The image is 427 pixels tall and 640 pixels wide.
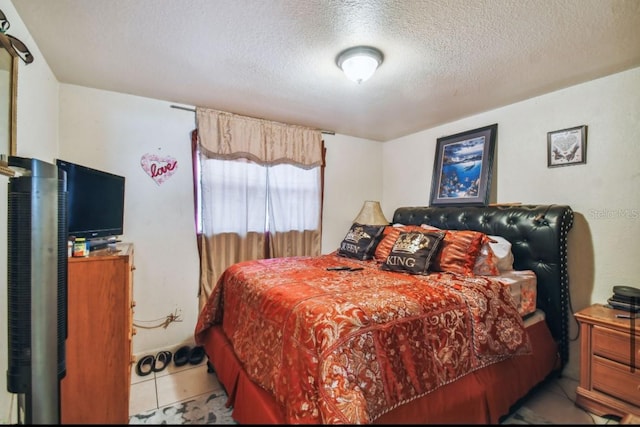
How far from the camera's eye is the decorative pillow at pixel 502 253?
7.03 ft

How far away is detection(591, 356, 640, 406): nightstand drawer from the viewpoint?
1.59m

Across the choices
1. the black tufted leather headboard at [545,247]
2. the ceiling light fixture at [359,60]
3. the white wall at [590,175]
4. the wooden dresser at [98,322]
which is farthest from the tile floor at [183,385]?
the ceiling light fixture at [359,60]

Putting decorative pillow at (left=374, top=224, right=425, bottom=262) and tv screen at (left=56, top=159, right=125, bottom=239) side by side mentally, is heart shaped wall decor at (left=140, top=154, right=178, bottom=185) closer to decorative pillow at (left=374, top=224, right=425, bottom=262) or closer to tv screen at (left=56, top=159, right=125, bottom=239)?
tv screen at (left=56, top=159, right=125, bottom=239)

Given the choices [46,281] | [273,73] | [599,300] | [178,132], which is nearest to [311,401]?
[46,281]

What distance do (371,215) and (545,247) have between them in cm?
170

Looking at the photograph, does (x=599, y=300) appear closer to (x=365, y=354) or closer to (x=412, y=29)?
(x=365, y=354)

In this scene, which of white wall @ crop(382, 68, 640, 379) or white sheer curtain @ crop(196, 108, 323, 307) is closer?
white wall @ crop(382, 68, 640, 379)

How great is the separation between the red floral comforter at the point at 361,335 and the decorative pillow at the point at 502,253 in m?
0.39

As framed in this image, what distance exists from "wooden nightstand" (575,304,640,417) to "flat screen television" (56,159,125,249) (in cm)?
295

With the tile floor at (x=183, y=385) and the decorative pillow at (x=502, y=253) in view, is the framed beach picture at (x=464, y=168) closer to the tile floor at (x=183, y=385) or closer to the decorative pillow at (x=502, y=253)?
the decorative pillow at (x=502, y=253)

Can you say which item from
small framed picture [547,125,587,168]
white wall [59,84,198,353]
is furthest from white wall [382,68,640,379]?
white wall [59,84,198,353]

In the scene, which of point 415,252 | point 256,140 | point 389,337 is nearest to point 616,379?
point 415,252

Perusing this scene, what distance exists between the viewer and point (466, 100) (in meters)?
2.50

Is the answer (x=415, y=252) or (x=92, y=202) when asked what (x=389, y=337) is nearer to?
(x=415, y=252)
